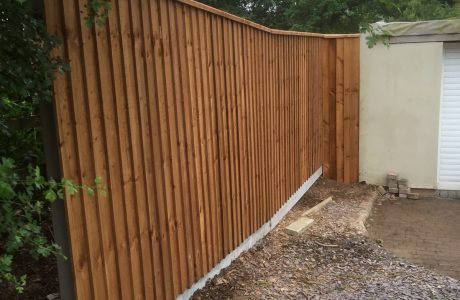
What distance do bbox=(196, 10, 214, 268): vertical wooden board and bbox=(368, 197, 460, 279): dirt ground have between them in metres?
2.71

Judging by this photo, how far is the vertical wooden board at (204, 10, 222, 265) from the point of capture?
3.93 metres

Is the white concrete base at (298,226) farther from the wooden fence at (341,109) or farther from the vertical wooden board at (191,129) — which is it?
the wooden fence at (341,109)

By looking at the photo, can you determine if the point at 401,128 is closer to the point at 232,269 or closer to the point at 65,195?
the point at 232,269

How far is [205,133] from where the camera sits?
12.9 ft

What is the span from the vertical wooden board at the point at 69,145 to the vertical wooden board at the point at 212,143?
1673 millimetres

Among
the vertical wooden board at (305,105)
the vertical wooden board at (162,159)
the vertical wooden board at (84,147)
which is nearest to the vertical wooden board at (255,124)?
the vertical wooden board at (162,159)

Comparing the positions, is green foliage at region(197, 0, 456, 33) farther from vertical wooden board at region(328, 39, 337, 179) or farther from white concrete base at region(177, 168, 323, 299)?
white concrete base at region(177, 168, 323, 299)

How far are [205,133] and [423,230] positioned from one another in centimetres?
402

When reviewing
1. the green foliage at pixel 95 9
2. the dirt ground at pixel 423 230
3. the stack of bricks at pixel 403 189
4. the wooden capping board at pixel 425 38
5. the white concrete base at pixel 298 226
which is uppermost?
the wooden capping board at pixel 425 38

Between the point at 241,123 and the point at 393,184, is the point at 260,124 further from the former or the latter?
the point at 393,184

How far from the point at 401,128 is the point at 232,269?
190 inches

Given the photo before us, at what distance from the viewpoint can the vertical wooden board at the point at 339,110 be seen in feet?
26.1

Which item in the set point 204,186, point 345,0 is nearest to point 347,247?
point 204,186

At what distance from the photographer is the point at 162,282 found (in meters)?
3.32
